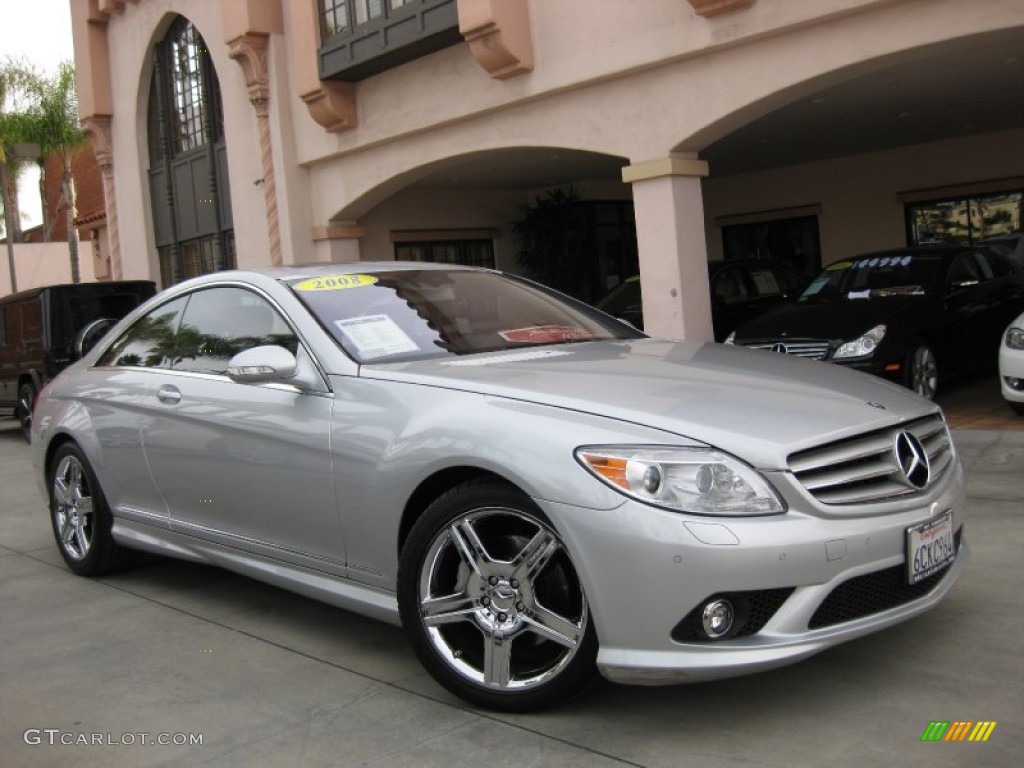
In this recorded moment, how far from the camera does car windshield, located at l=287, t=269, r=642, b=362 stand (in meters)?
4.33

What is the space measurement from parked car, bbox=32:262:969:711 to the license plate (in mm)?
11

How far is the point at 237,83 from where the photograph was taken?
696 inches

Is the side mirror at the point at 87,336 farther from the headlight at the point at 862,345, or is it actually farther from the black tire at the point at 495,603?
the black tire at the point at 495,603

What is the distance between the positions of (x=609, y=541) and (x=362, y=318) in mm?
1699

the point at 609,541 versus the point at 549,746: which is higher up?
the point at 609,541

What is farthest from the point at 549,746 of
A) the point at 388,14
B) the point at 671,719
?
the point at 388,14

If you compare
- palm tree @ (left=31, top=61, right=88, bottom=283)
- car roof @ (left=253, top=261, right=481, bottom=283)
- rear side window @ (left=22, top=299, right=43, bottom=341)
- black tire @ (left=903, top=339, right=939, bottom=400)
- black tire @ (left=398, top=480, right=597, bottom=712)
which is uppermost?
palm tree @ (left=31, top=61, right=88, bottom=283)

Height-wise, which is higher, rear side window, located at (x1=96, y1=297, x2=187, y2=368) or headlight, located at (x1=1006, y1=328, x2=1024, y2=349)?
rear side window, located at (x1=96, y1=297, x2=187, y2=368)

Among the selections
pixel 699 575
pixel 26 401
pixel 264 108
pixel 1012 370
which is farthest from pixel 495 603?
pixel 264 108

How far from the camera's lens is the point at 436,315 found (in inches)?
179

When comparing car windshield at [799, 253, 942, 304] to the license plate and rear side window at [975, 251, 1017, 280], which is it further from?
the license plate

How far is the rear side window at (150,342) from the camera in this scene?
5305mm

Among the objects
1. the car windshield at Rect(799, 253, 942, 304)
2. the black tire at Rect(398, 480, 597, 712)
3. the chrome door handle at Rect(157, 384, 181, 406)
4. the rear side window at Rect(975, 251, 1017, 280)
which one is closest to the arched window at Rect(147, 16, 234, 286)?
the car windshield at Rect(799, 253, 942, 304)

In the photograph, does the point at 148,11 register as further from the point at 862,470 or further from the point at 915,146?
the point at 862,470
